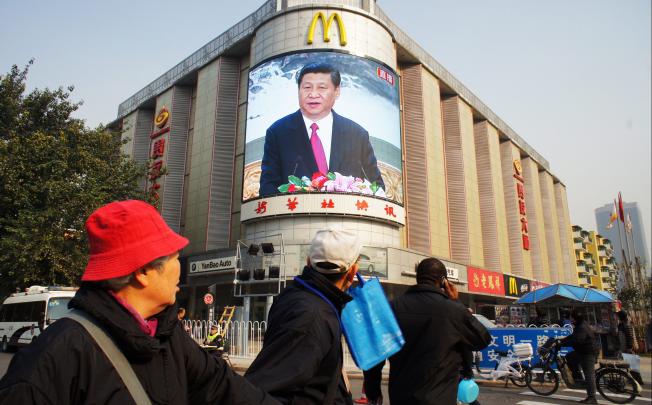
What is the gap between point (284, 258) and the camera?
2042 centimetres

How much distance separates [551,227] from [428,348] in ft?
172

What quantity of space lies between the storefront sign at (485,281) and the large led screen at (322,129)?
→ 415 inches

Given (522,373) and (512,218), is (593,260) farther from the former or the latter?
(522,373)

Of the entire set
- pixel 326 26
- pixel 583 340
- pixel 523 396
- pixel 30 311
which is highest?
pixel 326 26

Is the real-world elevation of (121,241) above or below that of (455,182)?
below

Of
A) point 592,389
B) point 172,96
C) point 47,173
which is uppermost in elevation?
point 172,96

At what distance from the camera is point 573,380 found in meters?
8.80

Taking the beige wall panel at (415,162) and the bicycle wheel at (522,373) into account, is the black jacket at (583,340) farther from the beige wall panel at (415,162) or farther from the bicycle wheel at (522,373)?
the beige wall panel at (415,162)

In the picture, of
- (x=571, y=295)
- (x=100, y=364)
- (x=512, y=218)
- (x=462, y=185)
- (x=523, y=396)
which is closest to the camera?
(x=100, y=364)

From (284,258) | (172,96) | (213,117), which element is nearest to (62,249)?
(284,258)

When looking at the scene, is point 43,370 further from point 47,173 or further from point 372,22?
point 372,22

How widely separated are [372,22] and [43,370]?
27.1m

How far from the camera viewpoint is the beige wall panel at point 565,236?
5151 cm

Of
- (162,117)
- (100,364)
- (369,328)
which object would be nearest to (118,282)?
(100,364)
